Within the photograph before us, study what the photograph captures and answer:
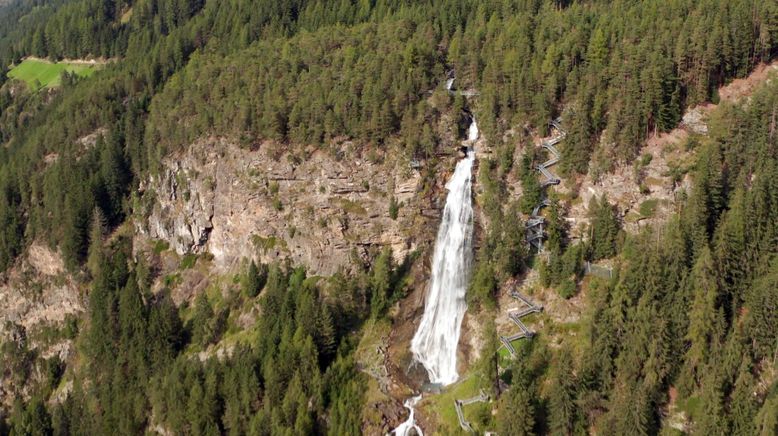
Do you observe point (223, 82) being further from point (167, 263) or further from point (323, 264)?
point (323, 264)

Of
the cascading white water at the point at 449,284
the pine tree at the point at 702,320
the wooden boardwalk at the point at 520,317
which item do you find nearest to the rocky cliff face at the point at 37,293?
the cascading white water at the point at 449,284

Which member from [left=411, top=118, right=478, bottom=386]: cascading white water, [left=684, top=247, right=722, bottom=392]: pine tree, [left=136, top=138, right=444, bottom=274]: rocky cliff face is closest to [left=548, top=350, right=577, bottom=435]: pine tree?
[left=684, top=247, right=722, bottom=392]: pine tree

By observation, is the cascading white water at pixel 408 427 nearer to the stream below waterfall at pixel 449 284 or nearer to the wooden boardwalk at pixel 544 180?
the stream below waterfall at pixel 449 284

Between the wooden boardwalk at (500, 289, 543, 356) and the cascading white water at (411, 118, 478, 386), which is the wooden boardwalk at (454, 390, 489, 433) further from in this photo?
the cascading white water at (411, 118, 478, 386)

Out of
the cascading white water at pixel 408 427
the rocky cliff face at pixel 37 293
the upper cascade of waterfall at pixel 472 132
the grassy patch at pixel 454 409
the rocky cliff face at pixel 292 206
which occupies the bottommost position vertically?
the rocky cliff face at pixel 37 293

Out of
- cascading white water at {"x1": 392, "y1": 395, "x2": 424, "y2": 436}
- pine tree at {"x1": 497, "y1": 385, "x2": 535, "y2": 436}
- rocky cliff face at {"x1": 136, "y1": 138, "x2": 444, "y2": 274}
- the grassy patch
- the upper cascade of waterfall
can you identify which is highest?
the upper cascade of waterfall

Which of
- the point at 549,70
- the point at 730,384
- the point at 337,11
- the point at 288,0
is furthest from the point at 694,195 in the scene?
the point at 288,0
